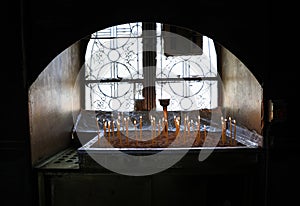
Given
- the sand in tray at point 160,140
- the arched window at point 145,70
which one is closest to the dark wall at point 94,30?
the sand in tray at point 160,140

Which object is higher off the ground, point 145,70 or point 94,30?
point 94,30

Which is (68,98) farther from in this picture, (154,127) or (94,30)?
(94,30)

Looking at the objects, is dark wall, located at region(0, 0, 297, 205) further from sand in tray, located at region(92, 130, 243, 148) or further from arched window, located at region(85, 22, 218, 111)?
arched window, located at region(85, 22, 218, 111)

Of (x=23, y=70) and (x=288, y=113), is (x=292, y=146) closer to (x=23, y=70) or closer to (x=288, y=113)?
(x=288, y=113)

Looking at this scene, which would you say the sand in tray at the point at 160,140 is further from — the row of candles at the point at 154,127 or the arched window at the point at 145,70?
the arched window at the point at 145,70

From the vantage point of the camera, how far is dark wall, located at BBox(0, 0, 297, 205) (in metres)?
2.49

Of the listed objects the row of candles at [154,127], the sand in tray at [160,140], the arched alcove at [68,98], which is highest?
the arched alcove at [68,98]

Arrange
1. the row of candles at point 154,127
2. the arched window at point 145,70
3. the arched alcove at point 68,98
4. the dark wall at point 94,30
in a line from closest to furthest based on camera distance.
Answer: the dark wall at point 94,30, the arched alcove at point 68,98, the row of candles at point 154,127, the arched window at point 145,70

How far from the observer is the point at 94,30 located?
8.46 feet

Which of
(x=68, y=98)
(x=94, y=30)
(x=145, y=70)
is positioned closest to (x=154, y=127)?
(x=145, y=70)

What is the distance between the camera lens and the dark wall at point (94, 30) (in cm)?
249

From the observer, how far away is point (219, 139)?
3234 millimetres

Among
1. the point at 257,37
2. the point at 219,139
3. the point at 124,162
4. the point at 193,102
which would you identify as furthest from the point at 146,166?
the point at 193,102

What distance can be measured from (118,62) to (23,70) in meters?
1.80
